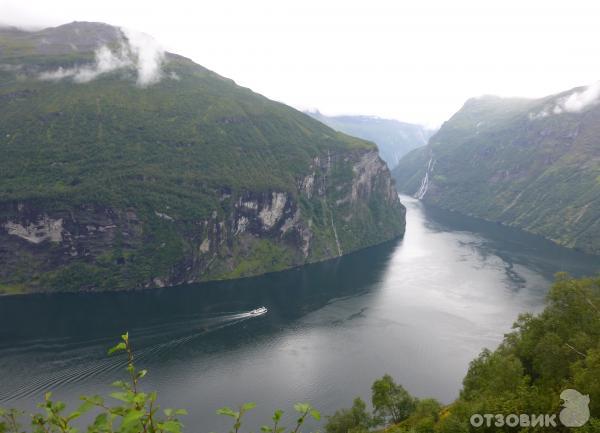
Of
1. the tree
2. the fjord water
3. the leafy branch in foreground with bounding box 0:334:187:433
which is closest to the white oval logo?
the leafy branch in foreground with bounding box 0:334:187:433

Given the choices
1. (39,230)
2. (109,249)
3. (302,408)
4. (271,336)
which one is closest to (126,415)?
(302,408)

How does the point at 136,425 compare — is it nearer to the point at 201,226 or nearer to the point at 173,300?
the point at 173,300

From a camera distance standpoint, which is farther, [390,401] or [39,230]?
[39,230]

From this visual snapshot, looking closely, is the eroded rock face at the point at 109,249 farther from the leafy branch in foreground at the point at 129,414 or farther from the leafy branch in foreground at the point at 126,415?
the leafy branch in foreground at the point at 129,414

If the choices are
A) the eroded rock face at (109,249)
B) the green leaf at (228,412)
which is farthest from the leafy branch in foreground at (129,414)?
the eroded rock face at (109,249)

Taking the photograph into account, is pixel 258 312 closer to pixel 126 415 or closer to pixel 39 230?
pixel 39 230

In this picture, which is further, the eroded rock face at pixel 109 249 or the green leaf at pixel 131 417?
the eroded rock face at pixel 109 249

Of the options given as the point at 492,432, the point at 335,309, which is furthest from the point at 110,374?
the point at 492,432
